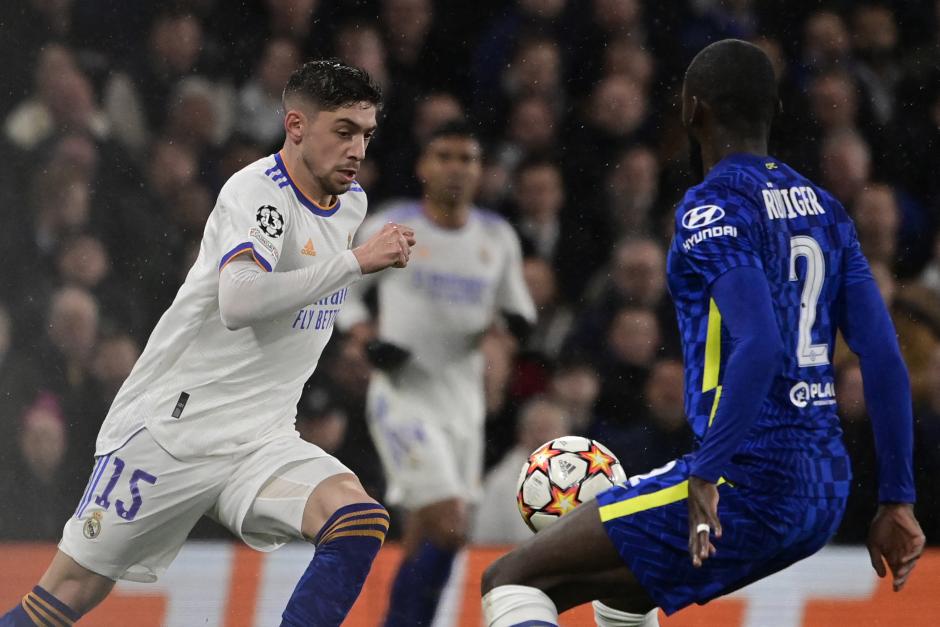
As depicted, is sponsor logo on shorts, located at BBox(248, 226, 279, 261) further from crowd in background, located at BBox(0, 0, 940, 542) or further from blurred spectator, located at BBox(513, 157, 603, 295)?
blurred spectator, located at BBox(513, 157, 603, 295)

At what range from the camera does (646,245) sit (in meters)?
6.28

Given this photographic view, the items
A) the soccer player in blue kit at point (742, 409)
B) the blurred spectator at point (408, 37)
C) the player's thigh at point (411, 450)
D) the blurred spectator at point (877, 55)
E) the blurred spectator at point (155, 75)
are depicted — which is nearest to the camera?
the soccer player in blue kit at point (742, 409)

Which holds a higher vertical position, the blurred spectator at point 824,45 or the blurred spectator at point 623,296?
the blurred spectator at point 824,45

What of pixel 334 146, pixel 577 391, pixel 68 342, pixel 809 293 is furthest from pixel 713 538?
pixel 68 342

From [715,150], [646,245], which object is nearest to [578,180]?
[646,245]

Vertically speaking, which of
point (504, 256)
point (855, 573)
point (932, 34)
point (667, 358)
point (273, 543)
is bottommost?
point (855, 573)

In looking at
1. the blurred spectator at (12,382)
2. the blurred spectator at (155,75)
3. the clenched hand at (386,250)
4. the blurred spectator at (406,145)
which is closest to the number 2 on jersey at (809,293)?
A: the clenched hand at (386,250)

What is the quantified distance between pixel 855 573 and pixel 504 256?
6.53ft

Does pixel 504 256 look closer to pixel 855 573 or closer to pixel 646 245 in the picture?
pixel 646 245

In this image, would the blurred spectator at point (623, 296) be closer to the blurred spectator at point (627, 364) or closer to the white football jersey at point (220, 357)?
the blurred spectator at point (627, 364)

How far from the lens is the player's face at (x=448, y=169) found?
6.04 meters

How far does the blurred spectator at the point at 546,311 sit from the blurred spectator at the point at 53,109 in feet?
6.63

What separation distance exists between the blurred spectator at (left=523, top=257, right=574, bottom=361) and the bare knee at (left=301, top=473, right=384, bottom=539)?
2.72m

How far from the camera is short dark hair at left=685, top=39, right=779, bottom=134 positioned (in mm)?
2646
